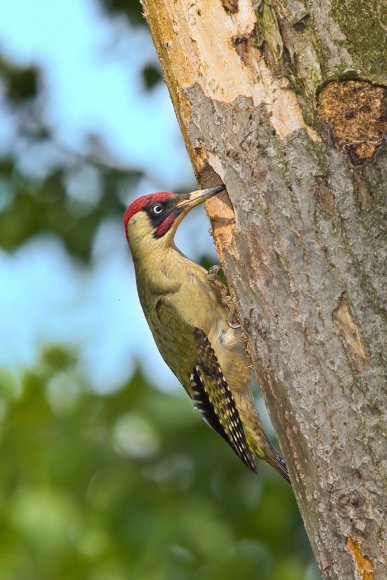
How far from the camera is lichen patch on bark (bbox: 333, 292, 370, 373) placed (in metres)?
2.04

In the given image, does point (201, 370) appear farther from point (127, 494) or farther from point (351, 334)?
point (351, 334)

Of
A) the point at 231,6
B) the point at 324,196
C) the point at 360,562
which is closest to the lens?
the point at 360,562

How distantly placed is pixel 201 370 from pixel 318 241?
76.5 inches

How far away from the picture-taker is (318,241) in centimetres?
213

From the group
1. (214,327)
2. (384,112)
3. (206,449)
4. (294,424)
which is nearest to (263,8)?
(384,112)

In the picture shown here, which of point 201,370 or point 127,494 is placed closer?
point 201,370

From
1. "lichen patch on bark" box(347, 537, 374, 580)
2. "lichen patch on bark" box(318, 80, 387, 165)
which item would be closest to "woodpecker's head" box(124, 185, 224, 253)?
"lichen patch on bark" box(318, 80, 387, 165)

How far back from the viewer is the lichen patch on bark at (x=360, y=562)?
2.03 m

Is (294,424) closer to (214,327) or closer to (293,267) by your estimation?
(293,267)

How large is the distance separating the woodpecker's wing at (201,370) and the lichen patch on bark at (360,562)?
5.98 ft

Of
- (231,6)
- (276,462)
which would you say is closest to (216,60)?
(231,6)

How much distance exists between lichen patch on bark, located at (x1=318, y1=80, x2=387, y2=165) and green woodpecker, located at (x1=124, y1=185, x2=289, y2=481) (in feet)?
5.48

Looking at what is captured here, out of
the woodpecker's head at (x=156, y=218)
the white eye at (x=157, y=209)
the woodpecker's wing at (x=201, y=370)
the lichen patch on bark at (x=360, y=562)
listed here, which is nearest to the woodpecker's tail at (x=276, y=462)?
the woodpecker's wing at (x=201, y=370)

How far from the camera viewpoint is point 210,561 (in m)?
4.44
